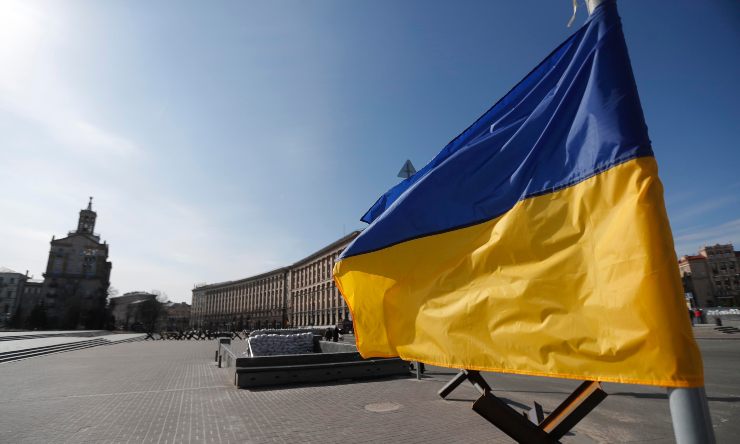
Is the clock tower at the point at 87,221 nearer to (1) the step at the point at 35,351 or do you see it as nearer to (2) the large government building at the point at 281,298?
(2) the large government building at the point at 281,298

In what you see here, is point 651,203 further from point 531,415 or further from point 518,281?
point 531,415

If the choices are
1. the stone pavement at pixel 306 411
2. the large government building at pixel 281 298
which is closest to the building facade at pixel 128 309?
the large government building at pixel 281 298

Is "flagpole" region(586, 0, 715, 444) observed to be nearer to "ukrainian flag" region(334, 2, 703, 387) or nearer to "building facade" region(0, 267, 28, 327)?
"ukrainian flag" region(334, 2, 703, 387)

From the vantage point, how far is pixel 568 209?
254 centimetres

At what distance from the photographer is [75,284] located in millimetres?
89062

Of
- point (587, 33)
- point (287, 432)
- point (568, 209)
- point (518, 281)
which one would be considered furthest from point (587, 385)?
point (287, 432)

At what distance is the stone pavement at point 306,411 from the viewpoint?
645 centimetres

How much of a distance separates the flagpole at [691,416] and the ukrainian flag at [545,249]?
111 millimetres

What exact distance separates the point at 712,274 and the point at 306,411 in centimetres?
14729

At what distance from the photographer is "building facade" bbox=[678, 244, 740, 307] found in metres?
106

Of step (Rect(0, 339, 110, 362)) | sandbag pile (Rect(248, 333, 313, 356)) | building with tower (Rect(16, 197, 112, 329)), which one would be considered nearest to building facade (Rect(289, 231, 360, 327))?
building with tower (Rect(16, 197, 112, 329))

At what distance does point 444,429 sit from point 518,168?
5646 mm

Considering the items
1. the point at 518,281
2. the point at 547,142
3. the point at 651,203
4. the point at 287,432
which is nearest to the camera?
the point at 651,203

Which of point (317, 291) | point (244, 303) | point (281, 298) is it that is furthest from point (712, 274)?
point (244, 303)
